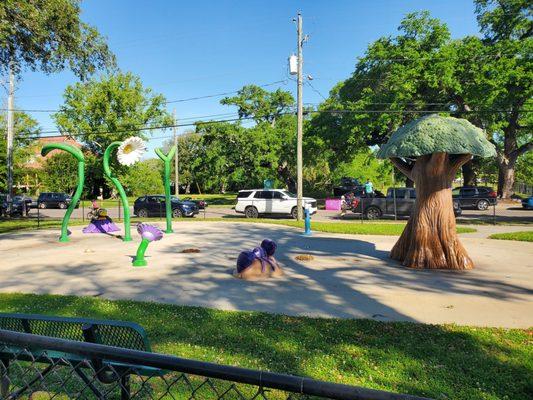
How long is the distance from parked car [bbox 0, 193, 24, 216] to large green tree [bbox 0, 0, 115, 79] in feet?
55.3

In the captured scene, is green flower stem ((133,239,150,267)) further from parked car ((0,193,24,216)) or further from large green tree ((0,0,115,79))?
parked car ((0,193,24,216))

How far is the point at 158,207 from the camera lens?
86.5ft

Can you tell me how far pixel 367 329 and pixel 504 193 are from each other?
34.9 m

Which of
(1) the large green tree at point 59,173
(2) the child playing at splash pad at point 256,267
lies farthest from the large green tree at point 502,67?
(1) the large green tree at point 59,173

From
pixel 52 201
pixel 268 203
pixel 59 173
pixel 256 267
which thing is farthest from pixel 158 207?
pixel 59 173

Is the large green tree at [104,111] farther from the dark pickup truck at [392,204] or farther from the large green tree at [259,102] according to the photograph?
the dark pickup truck at [392,204]

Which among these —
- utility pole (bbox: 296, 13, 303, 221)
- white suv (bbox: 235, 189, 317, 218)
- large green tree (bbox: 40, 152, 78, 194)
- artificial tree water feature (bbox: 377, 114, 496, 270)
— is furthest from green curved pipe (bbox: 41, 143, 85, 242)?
large green tree (bbox: 40, 152, 78, 194)

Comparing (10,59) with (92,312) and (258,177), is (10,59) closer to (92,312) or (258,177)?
→ (92,312)

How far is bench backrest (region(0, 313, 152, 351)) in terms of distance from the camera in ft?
10.9

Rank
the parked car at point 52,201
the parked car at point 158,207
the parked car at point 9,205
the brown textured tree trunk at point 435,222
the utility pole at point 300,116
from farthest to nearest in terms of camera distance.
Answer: the parked car at point 52,201
the parked car at point 9,205
the parked car at point 158,207
the utility pole at point 300,116
the brown textured tree trunk at point 435,222

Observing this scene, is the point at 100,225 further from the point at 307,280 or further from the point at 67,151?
the point at 307,280

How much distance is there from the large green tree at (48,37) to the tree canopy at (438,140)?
445 inches

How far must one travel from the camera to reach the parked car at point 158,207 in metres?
26.4

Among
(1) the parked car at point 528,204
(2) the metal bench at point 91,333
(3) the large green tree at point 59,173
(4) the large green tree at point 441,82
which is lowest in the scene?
(2) the metal bench at point 91,333
